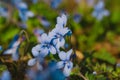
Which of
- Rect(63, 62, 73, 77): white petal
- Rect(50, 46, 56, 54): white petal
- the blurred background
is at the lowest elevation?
Rect(63, 62, 73, 77): white petal

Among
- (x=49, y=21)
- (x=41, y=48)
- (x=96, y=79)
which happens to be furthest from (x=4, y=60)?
(x=49, y=21)

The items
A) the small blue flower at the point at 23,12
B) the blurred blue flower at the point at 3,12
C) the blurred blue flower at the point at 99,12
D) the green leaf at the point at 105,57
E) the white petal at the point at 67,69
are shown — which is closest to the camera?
the white petal at the point at 67,69

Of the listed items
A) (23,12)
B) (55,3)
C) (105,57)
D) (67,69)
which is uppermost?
(55,3)

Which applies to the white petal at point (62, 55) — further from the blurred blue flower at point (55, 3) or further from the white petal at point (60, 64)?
the blurred blue flower at point (55, 3)

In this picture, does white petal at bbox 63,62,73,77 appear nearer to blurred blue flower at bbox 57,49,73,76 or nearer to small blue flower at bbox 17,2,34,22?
blurred blue flower at bbox 57,49,73,76

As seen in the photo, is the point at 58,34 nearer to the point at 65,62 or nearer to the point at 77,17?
the point at 65,62

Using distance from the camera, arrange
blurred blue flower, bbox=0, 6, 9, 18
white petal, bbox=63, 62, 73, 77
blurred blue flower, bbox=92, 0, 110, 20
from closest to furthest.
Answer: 1. white petal, bbox=63, 62, 73, 77
2. blurred blue flower, bbox=0, 6, 9, 18
3. blurred blue flower, bbox=92, 0, 110, 20

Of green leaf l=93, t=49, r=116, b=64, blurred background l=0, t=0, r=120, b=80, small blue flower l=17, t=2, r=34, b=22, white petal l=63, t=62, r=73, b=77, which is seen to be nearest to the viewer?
white petal l=63, t=62, r=73, b=77

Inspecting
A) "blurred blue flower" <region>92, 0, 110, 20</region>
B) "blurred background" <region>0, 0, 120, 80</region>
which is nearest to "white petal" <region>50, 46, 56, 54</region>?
"blurred background" <region>0, 0, 120, 80</region>

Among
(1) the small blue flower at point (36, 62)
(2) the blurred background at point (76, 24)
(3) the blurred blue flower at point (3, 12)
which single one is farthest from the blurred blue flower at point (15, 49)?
(3) the blurred blue flower at point (3, 12)

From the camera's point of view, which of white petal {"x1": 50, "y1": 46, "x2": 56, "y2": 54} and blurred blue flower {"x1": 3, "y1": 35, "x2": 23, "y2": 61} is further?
blurred blue flower {"x1": 3, "y1": 35, "x2": 23, "y2": 61}

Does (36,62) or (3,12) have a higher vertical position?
(3,12)

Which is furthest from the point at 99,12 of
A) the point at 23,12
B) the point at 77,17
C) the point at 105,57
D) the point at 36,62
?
the point at 36,62

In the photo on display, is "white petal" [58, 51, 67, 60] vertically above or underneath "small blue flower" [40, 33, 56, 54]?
underneath
